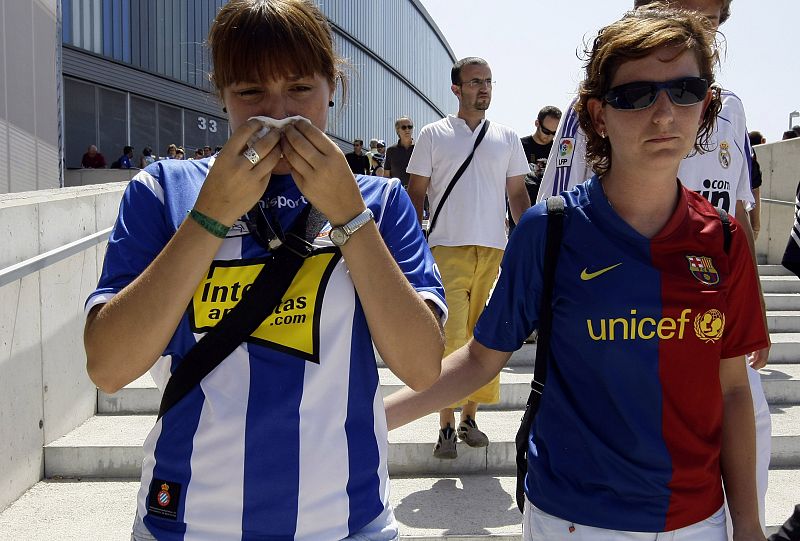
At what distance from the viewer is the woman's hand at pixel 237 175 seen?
1489 millimetres

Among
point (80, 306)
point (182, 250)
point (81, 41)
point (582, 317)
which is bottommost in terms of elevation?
point (80, 306)

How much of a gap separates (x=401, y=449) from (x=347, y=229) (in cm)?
386

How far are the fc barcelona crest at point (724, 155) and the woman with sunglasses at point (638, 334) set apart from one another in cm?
113

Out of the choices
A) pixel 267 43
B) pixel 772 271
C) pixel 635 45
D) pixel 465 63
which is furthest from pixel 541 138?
pixel 267 43

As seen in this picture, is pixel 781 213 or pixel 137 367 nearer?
pixel 137 367

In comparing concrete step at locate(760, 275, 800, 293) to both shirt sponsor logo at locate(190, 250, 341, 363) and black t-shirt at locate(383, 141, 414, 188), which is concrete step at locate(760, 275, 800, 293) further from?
shirt sponsor logo at locate(190, 250, 341, 363)

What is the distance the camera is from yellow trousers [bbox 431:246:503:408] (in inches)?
216

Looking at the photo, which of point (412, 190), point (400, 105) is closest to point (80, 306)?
point (412, 190)

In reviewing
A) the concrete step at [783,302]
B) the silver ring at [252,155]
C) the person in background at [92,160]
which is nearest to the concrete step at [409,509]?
the silver ring at [252,155]

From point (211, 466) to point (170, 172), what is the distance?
0.58 m

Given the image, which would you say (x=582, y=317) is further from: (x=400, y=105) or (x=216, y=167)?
(x=400, y=105)

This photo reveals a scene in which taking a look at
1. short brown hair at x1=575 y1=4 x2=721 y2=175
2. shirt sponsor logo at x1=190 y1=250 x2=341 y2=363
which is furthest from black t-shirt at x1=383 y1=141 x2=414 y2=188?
shirt sponsor logo at x1=190 y1=250 x2=341 y2=363

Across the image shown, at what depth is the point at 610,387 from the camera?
73.9 inches

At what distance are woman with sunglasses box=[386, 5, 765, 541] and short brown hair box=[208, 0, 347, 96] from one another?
69 cm
